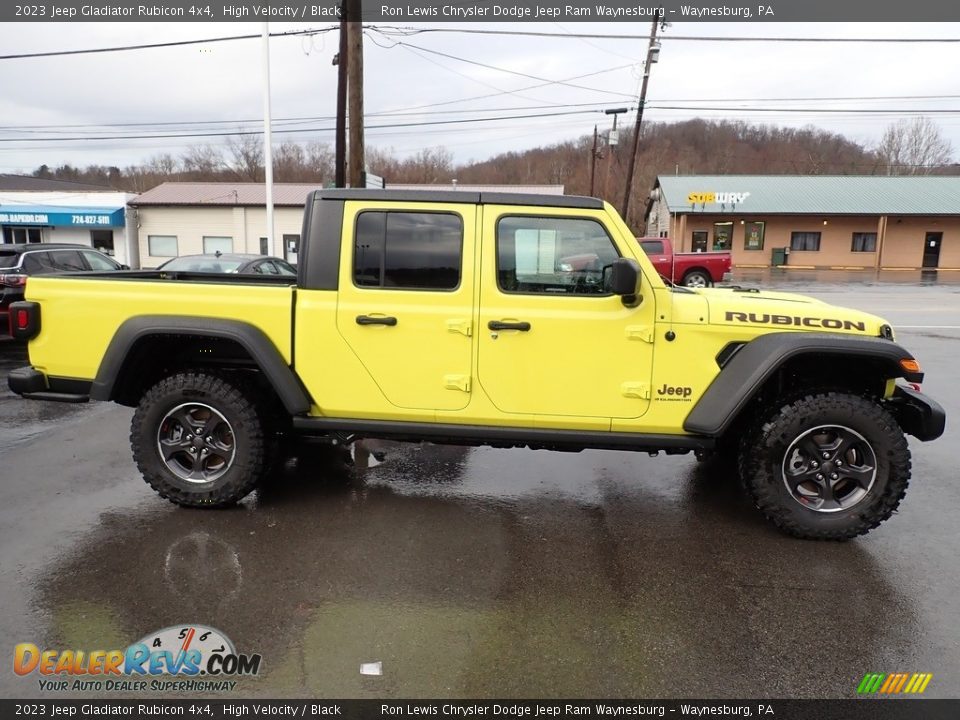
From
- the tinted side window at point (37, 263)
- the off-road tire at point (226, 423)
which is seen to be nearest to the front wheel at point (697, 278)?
the tinted side window at point (37, 263)

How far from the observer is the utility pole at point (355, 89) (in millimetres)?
12500

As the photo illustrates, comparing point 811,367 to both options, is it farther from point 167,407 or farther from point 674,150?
point 674,150

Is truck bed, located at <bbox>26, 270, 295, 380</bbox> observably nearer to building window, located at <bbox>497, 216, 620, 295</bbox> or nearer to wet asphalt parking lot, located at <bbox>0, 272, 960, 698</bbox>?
wet asphalt parking lot, located at <bbox>0, 272, 960, 698</bbox>

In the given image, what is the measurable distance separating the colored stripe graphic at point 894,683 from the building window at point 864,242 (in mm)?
46064

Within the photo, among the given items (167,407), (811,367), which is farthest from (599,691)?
(167,407)

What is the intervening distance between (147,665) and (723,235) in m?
44.8

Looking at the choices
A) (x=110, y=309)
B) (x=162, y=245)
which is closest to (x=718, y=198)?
(x=162, y=245)

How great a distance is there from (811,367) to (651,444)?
1.14 meters

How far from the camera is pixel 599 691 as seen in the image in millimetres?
2578

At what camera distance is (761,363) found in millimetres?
3703

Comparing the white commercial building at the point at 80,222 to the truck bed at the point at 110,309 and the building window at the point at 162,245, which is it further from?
the truck bed at the point at 110,309

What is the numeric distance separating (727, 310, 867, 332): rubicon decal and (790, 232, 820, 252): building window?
43254 mm

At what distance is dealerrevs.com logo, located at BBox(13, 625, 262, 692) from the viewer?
8.59 ft

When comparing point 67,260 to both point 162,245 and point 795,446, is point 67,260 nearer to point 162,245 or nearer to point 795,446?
point 795,446
